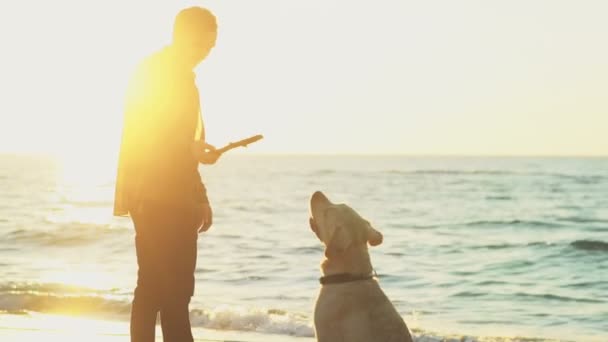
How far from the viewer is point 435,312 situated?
13016mm

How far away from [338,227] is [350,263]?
21 centimetres

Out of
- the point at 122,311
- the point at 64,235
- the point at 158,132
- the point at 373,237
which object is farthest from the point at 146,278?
the point at 64,235

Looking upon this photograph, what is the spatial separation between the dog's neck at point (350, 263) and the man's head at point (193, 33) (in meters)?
1.33

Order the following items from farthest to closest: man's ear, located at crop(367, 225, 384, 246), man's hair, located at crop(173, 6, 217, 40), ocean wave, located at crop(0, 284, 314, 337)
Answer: ocean wave, located at crop(0, 284, 314, 337), man's ear, located at crop(367, 225, 384, 246), man's hair, located at crop(173, 6, 217, 40)

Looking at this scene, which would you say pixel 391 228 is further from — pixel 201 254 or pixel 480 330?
pixel 480 330

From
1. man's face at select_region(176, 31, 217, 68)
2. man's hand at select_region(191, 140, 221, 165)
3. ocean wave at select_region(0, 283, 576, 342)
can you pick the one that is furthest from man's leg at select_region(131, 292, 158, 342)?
ocean wave at select_region(0, 283, 576, 342)

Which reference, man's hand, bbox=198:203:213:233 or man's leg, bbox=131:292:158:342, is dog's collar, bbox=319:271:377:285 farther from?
man's leg, bbox=131:292:158:342

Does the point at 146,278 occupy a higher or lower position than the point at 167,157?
lower

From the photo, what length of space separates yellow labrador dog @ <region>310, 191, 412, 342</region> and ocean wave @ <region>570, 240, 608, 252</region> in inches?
775

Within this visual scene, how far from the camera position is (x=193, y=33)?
462 cm

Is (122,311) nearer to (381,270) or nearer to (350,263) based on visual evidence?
(350,263)

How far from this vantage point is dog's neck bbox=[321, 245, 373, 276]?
5180 mm

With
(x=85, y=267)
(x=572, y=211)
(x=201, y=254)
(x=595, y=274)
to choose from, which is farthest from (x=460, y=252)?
(x=572, y=211)

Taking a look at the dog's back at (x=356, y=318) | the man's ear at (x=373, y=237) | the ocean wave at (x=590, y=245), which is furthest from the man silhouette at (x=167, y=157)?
the ocean wave at (x=590, y=245)
